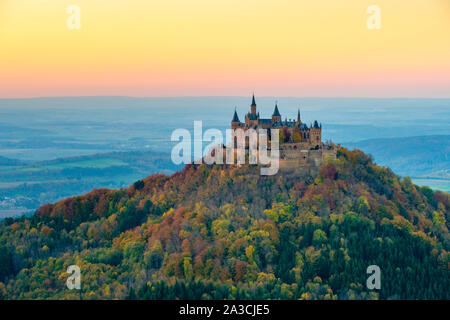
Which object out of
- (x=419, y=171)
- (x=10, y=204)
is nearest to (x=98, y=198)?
(x=10, y=204)

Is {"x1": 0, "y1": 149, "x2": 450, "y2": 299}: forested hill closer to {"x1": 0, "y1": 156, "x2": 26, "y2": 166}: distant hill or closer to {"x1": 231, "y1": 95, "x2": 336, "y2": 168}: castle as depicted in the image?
{"x1": 231, "y1": 95, "x2": 336, "y2": 168}: castle

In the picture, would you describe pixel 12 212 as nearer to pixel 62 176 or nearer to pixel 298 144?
pixel 62 176

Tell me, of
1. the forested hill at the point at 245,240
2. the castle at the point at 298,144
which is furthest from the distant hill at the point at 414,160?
the castle at the point at 298,144

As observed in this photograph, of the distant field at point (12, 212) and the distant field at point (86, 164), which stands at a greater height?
the distant field at point (86, 164)

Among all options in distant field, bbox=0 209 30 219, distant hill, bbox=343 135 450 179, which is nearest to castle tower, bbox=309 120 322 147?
distant field, bbox=0 209 30 219

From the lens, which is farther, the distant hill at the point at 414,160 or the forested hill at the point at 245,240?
the distant hill at the point at 414,160

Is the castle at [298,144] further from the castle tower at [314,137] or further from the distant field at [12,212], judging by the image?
the distant field at [12,212]
